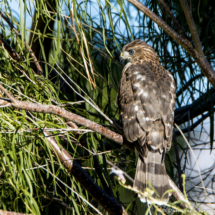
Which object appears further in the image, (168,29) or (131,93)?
(131,93)

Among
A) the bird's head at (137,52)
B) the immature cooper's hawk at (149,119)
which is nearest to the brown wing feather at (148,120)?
the immature cooper's hawk at (149,119)

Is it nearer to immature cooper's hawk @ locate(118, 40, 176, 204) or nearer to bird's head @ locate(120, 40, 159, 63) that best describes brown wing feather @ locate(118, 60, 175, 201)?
immature cooper's hawk @ locate(118, 40, 176, 204)

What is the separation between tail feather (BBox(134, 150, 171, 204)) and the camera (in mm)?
1696

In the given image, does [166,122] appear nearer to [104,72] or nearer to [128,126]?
[128,126]

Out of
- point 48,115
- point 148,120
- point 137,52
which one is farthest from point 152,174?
point 137,52

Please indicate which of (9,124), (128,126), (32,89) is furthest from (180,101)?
(9,124)

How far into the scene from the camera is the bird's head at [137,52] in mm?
2324

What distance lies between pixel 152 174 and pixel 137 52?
107 centimetres

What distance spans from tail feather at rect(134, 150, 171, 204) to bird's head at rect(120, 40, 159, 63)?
0.92m

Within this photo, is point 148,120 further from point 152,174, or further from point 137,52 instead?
point 137,52

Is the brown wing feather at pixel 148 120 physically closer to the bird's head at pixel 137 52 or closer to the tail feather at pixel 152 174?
the tail feather at pixel 152 174

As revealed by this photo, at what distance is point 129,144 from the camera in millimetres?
1800

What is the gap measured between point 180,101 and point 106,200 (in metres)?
1.36

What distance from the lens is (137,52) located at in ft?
7.80
